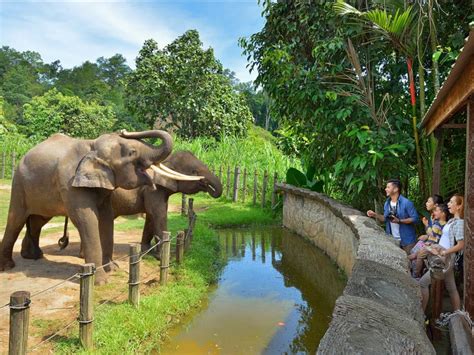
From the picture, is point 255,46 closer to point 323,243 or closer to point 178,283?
point 323,243

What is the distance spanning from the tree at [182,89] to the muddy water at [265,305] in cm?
1296

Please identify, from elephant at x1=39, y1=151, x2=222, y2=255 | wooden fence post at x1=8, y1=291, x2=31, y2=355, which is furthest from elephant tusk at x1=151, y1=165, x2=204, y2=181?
wooden fence post at x1=8, y1=291, x2=31, y2=355

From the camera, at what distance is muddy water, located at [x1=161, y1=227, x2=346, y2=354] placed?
473 cm

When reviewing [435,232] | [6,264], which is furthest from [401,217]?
[6,264]

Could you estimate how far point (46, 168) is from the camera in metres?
5.80

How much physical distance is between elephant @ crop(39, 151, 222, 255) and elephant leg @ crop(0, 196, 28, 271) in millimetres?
890

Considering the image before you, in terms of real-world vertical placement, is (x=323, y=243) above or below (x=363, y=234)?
below

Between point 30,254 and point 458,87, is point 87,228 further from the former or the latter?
point 458,87

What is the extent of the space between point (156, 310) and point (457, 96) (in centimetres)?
380

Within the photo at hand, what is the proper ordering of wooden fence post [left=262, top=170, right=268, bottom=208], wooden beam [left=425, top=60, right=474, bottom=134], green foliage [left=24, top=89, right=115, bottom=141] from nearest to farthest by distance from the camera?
wooden beam [left=425, top=60, right=474, bottom=134] → wooden fence post [left=262, top=170, right=268, bottom=208] → green foliage [left=24, top=89, right=115, bottom=141]

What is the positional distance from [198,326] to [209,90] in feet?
56.4

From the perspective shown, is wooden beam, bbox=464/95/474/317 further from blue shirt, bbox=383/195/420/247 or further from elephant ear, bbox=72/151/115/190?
elephant ear, bbox=72/151/115/190

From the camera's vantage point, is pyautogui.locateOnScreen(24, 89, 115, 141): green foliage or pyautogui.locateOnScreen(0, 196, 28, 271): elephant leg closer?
pyautogui.locateOnScreen(0, 196, 28, 271): elephant leg

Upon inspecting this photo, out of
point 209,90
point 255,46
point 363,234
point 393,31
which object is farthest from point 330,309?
point 209,90
